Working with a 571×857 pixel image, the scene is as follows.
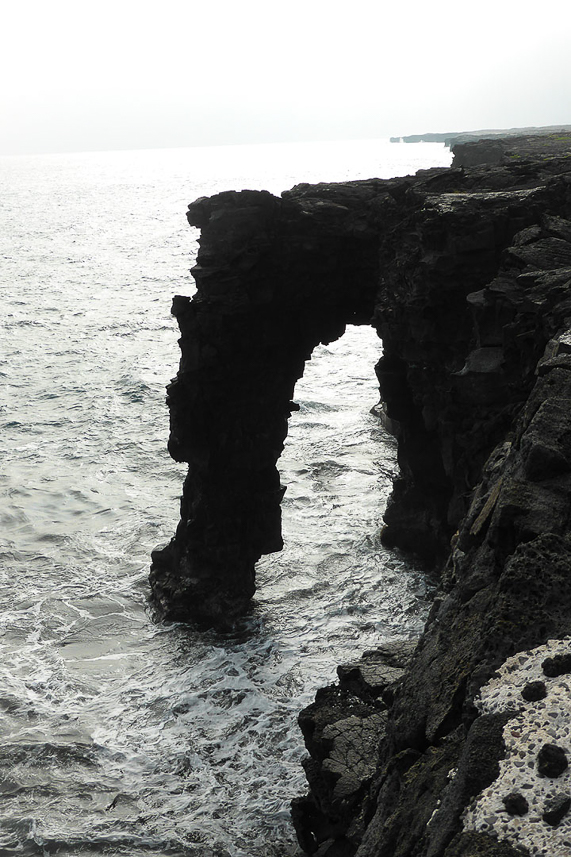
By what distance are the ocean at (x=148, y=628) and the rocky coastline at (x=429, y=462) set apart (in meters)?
2.02

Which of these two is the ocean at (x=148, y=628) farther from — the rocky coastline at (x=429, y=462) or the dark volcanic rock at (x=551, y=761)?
the dark volcanic rock at (x=551, y=761)

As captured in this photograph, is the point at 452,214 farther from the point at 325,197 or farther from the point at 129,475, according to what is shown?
the point at 129,475

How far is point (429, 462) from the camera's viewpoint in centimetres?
2577

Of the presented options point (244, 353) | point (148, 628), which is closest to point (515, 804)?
point (244, 353)

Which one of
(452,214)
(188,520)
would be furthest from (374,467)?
(452,214)

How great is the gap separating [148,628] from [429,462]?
10.5 m

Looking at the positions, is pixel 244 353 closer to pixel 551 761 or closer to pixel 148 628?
pixel 148 628

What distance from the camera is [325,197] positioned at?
71.3 ft

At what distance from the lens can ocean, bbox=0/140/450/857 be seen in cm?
1677

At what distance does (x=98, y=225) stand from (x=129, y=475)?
11163 cm

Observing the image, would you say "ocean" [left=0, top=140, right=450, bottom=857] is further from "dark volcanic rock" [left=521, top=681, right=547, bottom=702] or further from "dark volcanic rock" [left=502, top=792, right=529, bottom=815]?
"dark volcanic rock" [left=502, top=792, right=529, bottom=815]

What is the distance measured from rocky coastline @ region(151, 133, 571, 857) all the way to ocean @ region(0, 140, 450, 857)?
6.63 ft

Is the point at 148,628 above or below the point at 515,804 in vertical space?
below

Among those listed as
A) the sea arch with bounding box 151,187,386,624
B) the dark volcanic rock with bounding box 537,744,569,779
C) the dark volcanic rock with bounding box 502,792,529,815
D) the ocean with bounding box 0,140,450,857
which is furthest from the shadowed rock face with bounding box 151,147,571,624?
the dark volcanic rock with bounding box 502,792,529,815
